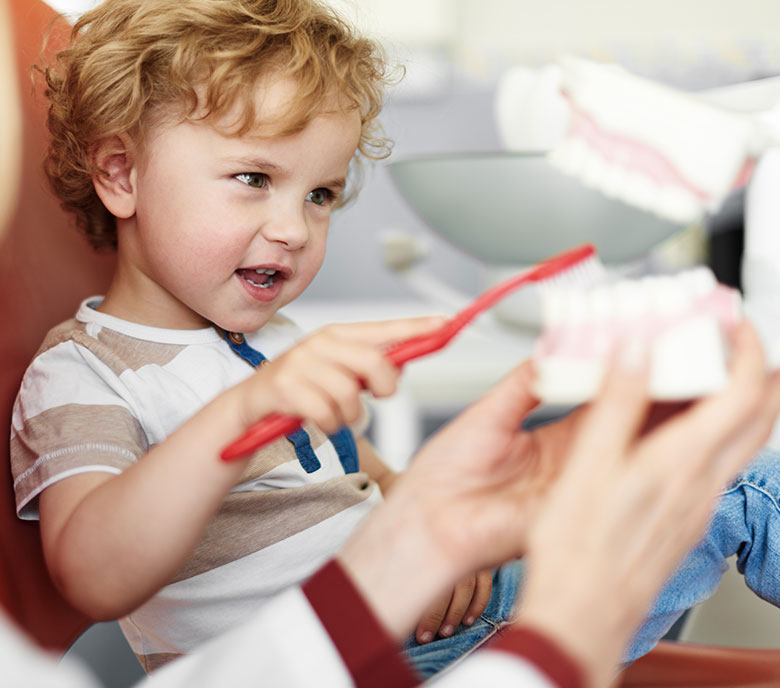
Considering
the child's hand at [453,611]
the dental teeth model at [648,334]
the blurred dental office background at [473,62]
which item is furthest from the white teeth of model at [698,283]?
the blurred dental office background at [473,62]

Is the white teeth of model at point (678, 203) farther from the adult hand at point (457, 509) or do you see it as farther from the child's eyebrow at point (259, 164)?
the child's eyebrow at point (259, 164)

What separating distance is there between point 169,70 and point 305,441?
308 millimetres

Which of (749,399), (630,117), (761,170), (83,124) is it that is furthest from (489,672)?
(761,170)

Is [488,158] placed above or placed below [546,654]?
above

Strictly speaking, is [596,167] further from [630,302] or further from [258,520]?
[258,520]

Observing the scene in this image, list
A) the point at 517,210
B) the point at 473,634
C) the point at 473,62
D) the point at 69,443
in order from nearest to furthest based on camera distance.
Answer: the point at 69,443
the point at 473,634
the point at 517,210
the point at 473,62

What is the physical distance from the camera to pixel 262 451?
2.22 ft

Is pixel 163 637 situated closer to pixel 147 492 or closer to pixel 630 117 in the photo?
pixel 147 492

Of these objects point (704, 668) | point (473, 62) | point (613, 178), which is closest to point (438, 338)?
point (613, 178)

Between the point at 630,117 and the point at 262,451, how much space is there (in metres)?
0.36

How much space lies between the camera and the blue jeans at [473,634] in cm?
61

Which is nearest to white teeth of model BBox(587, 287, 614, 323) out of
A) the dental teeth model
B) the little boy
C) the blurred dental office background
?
the dental teeth model

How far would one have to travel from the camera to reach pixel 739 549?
0.72 metres

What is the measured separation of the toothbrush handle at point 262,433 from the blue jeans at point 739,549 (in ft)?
1.22
